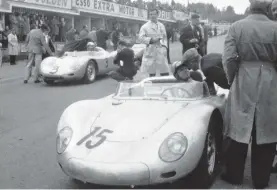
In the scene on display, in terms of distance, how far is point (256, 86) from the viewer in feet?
12.7

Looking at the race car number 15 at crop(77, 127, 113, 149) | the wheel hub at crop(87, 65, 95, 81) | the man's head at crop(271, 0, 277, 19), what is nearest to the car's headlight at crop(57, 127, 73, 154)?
the race car number 15 at crop(77, 127, 113, 149)

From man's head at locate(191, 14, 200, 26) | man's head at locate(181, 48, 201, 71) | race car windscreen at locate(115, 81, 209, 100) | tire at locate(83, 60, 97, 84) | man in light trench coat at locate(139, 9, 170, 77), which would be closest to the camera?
race car windscreen at locate(115, 81, 209, 100)

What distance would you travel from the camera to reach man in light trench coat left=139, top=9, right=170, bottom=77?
8219mm

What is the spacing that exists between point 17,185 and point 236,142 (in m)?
2.10

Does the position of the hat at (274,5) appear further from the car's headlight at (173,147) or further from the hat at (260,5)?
the car's headlight at (173,147)

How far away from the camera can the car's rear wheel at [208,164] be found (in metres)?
3.74

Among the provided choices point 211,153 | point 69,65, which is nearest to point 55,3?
point 69,65

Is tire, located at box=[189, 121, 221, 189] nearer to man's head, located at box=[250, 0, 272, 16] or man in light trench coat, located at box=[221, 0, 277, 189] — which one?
man in light trench coat, located at box=[221, 0, 277, 189]

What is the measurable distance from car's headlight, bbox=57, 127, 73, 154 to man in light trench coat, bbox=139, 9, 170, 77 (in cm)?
436

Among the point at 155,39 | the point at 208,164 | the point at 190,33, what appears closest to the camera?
the point at 208,164

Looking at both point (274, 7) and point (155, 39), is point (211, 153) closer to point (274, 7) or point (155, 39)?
point (274, 7)

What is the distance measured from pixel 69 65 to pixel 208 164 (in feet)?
26.3

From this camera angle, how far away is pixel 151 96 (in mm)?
4602

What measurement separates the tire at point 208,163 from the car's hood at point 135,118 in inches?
16.4
